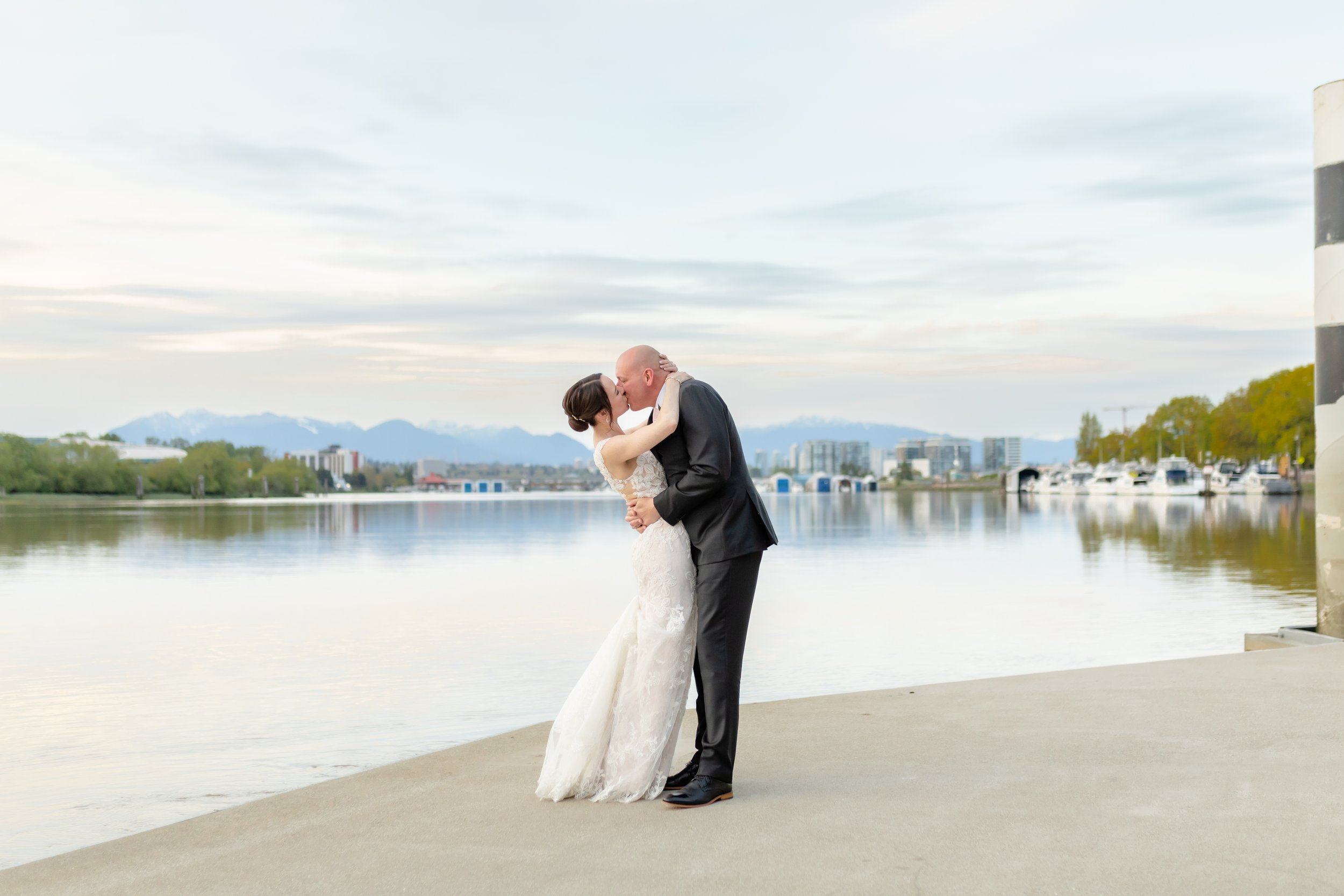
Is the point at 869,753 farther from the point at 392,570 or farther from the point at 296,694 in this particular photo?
the point at 392,570

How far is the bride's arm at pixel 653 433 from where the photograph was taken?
17.5ft

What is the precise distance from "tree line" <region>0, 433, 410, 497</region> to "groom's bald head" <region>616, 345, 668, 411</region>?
146 meters

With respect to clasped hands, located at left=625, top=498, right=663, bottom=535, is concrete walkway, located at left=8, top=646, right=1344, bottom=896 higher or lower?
lower

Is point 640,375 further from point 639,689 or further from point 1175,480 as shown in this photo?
point 1175,480

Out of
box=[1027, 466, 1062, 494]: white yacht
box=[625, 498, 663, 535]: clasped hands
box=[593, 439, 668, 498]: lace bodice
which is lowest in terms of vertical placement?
box=[1027, 466, 1062, 494]: white yacht

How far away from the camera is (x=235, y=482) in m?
160

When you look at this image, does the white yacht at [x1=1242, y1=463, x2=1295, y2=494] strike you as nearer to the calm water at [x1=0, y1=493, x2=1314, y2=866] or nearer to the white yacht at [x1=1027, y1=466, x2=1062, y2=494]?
the white yacht at [x1=1027, y1=466, x2=1062, y2=494]

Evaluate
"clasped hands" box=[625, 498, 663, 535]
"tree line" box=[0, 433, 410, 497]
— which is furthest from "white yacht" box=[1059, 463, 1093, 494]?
"clasped hands" box=[625, 498, 663, 535]

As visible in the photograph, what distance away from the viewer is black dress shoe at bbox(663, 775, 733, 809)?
517cm

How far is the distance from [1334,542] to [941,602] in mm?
8342

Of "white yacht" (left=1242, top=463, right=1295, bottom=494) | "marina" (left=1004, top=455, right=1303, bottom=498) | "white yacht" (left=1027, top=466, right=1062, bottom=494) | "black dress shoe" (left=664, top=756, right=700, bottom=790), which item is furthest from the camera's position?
"white yacht" (left=1027, top=466, right=1062, bottom=494)

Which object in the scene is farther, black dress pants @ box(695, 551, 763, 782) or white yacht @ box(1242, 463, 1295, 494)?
white yacht @ box(1242, 463, 1295, 494)

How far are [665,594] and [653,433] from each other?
75cm

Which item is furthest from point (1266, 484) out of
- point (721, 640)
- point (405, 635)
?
point (721, 640)
